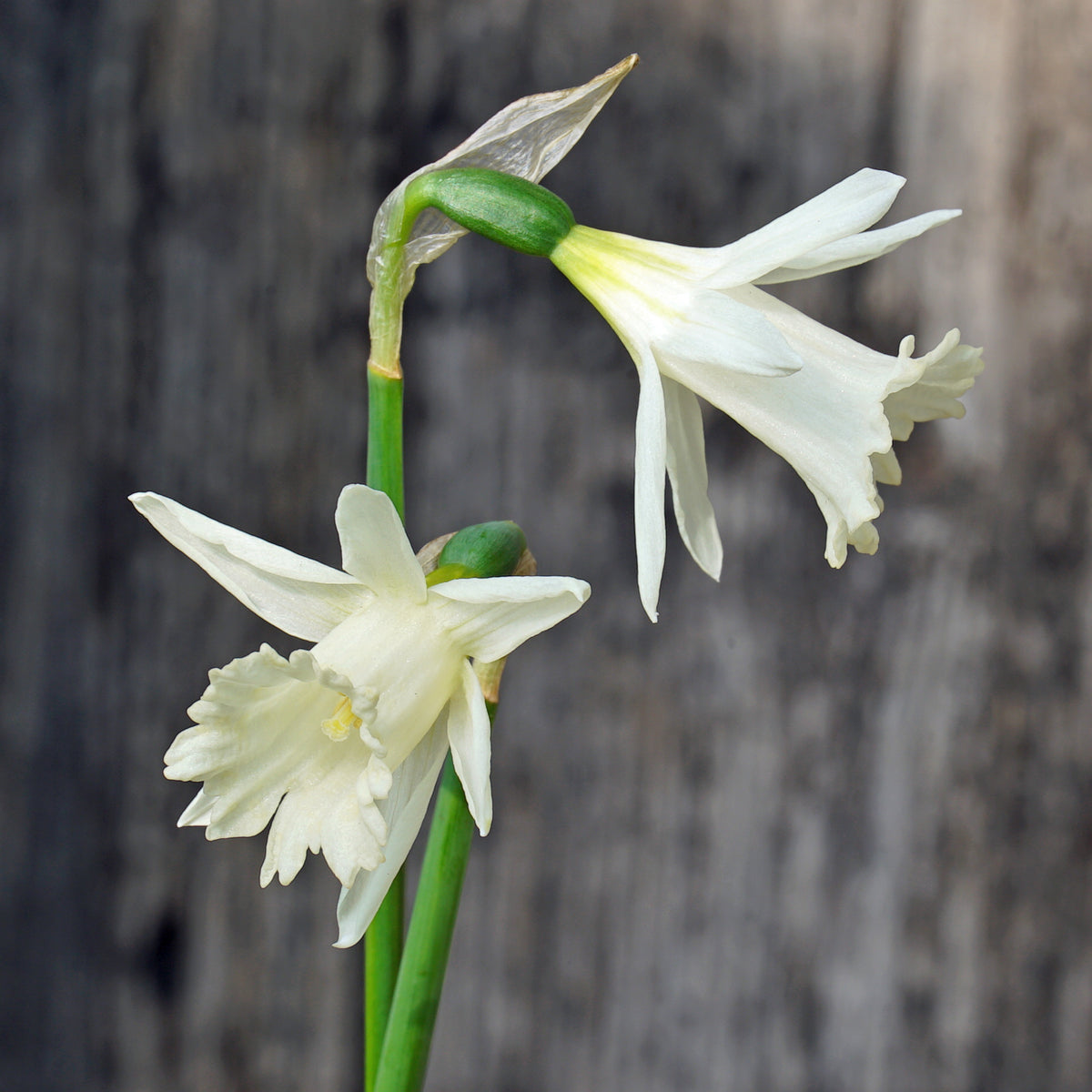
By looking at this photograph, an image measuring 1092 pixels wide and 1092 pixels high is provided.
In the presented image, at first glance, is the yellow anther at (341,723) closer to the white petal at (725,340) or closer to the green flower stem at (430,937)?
the green flower stem at (430,937)

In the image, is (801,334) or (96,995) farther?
(96,995)

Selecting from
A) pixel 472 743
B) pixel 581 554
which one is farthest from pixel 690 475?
pixel 581 554

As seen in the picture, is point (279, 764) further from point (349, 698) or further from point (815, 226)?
point (815, 226)

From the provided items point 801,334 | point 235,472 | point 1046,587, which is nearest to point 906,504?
point 1046,587

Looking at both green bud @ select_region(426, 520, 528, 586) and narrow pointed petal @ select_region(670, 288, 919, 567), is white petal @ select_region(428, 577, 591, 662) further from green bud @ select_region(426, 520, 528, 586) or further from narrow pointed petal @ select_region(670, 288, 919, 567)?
narrow pointed petal @ select_region(670, 288, 919, 567)

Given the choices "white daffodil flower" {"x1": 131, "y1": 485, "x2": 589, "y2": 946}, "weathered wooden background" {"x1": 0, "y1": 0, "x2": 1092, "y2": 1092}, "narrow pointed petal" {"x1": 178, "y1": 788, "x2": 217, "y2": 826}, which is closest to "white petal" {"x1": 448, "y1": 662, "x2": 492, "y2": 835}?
"white daffodil flower" {"x1": 131, "y1": 485, "x2": 589, "y2": 946}

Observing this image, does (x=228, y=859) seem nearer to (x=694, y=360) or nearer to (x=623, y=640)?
(x=623, y=640)

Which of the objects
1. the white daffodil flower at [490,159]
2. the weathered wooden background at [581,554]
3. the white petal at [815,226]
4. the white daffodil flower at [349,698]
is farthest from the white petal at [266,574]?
the weathered wooden background at [581,554]
